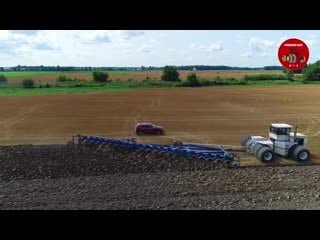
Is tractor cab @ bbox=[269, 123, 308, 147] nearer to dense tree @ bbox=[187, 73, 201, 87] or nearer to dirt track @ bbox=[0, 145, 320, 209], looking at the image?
dirt track @ bbox=[0, 145, 320, 209]

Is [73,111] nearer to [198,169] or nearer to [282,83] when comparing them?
[198,169]

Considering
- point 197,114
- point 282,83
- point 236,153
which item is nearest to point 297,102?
point 282,83

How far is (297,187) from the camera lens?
5.13 meters

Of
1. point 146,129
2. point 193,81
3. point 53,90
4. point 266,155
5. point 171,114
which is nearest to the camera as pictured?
point 266,155

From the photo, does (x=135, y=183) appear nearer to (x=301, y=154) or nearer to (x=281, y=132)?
Result: (x=281, y=132)

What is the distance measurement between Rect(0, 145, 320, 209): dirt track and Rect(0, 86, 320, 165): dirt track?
0.99m

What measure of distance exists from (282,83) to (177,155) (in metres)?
8.63

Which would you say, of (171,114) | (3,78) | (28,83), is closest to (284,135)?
(171,114)

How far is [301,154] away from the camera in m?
6.38

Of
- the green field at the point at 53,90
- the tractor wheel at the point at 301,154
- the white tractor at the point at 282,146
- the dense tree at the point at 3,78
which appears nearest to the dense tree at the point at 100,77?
the green field at the point at 53,90

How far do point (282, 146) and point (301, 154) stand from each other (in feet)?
1.14

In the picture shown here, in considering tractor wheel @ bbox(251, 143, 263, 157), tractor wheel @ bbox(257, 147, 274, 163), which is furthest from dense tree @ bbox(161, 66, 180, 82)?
tractor wheel @ bbox(257, 147, 274, 163)

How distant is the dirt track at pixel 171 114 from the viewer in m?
8.67
